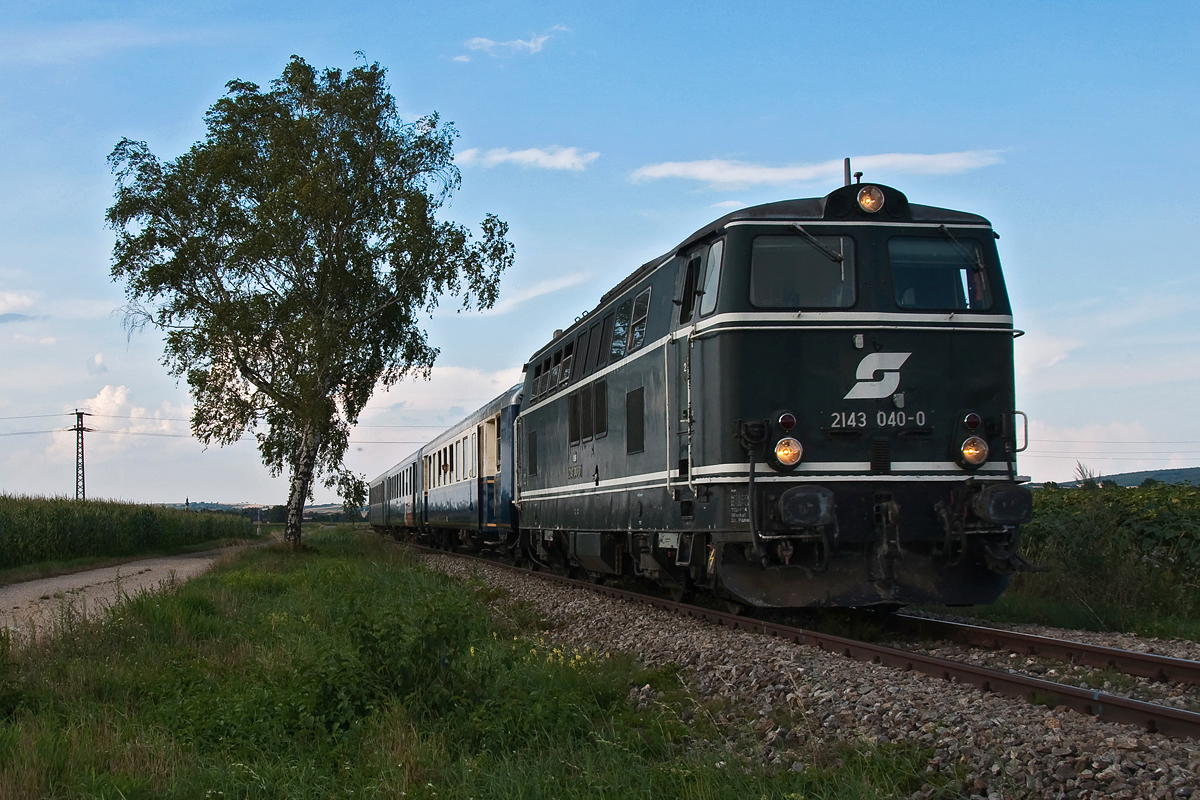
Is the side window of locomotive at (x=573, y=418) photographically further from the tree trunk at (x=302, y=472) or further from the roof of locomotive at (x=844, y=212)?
the tree trunk at (x=302, y=472)

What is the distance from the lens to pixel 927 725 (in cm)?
515

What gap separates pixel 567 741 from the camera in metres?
5.27

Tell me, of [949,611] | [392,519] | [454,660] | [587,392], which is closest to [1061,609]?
[949,611]

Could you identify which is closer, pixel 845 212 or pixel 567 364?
pixel 845 212

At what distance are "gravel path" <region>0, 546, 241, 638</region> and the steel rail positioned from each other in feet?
24.7

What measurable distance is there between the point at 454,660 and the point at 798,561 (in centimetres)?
326

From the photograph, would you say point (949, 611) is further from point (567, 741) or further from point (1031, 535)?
point (567, 741)

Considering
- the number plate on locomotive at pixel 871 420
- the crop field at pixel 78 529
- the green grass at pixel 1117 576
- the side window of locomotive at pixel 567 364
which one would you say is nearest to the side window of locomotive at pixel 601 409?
the side window of locomotive at pixel 567 364

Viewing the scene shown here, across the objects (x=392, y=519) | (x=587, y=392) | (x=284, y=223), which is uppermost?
(x=284, y=223)

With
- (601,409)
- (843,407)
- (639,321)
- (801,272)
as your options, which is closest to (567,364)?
(601,409)

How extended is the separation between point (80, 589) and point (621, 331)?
7.12m

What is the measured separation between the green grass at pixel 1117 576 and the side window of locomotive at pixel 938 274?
10.3 feet

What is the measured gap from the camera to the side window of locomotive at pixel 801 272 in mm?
8594

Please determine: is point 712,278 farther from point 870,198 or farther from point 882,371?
point 882,371
